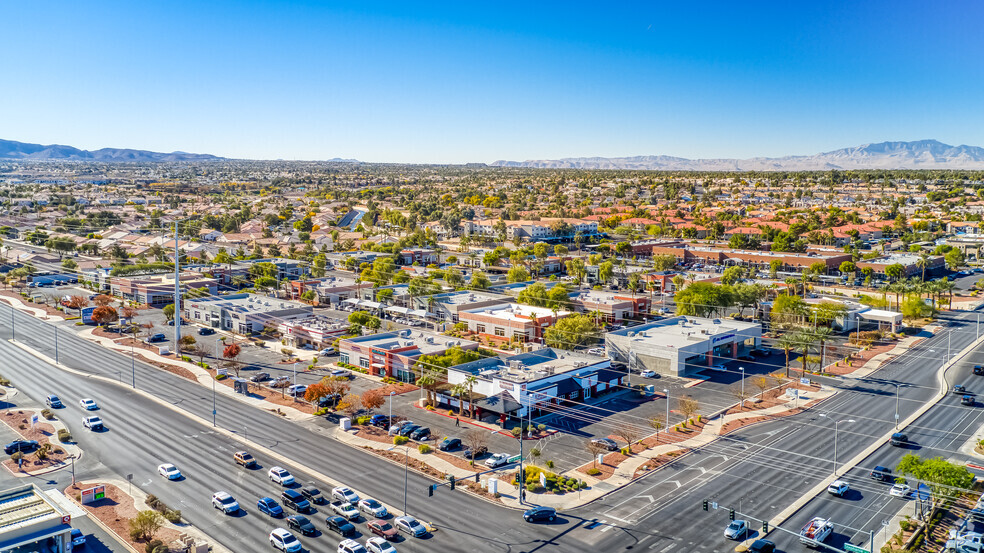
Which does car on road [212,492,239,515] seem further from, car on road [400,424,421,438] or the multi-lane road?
car on road [400,424,421,438]

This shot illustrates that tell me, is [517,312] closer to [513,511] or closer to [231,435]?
[231,435]

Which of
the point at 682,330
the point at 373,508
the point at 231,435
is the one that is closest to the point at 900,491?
the point at 373,508

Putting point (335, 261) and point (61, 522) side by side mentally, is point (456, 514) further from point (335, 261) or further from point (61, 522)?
point (335, 261)

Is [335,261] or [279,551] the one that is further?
[335,261]

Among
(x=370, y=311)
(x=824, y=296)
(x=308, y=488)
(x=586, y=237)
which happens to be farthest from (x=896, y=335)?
(x=586, y=237)

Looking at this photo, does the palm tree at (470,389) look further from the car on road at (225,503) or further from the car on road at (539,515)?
the car on road at (225,503)

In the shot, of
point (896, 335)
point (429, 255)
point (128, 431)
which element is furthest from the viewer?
point (429, 255)

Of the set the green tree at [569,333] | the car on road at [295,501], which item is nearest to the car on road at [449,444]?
the car on road at [295,501]
